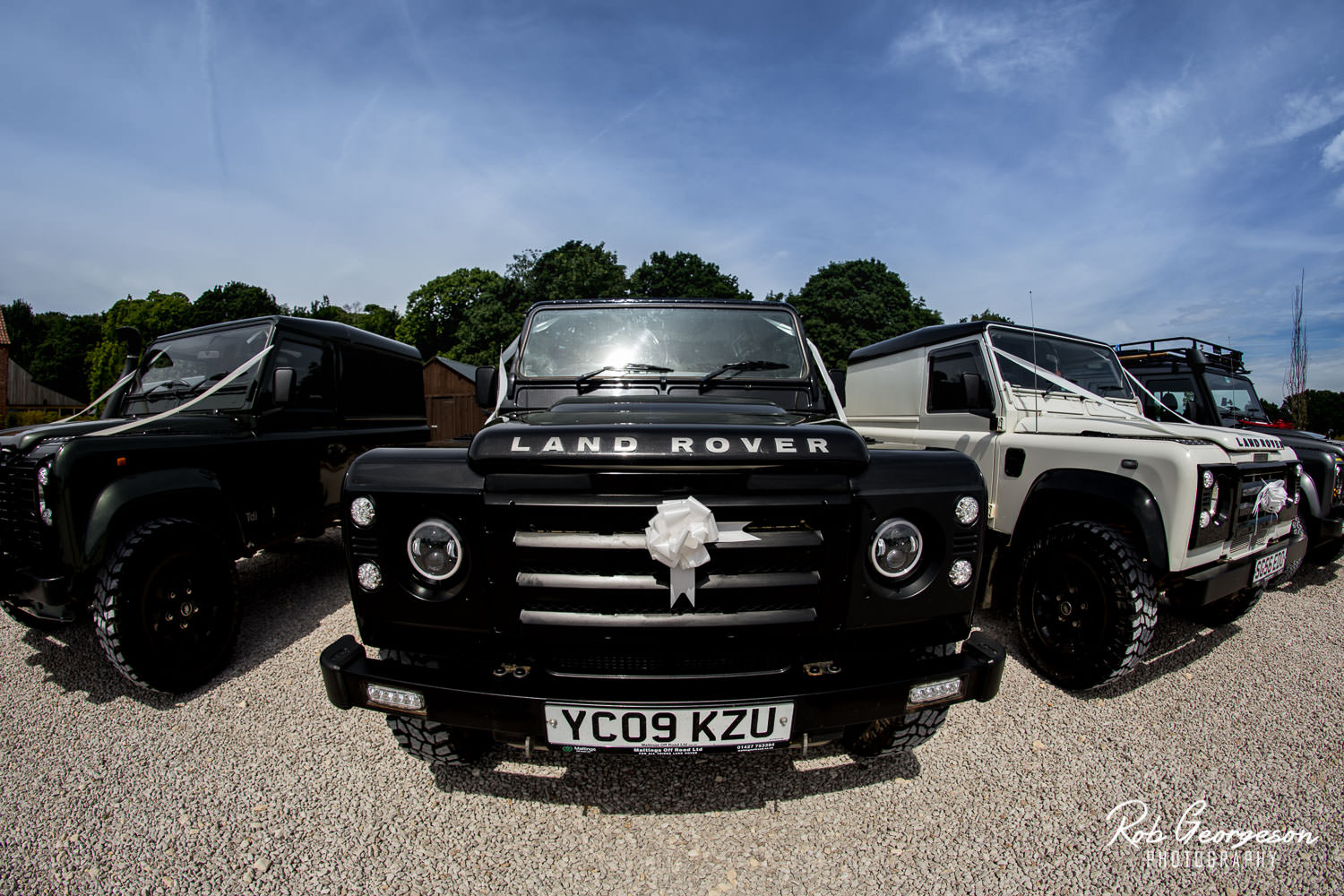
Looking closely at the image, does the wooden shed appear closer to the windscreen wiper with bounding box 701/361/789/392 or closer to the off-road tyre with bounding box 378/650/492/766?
the windscreen wiper with bounding box 701/361/789/392

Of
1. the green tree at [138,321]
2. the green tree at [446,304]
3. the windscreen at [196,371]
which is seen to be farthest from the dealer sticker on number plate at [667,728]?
the green tree at [138,321]

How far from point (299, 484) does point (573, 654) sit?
143 inches

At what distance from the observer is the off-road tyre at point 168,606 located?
291 cm

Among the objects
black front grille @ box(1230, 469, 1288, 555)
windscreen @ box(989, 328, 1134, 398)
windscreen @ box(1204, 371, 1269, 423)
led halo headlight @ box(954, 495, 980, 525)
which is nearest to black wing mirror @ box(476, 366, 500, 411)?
led halo headlight @ box(954, 495, 980, 525)

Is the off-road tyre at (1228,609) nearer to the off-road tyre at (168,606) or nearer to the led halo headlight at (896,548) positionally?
the led halo headlight at (896,548)

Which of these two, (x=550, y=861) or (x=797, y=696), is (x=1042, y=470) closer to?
(x=797, y=696)

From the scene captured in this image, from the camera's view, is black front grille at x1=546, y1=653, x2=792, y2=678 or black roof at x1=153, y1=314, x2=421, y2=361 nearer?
black front grille at x1=546, y1=653, x2=792, y2=678

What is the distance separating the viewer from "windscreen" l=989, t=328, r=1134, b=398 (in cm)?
427

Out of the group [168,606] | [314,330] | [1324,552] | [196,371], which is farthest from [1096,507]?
[196,371]

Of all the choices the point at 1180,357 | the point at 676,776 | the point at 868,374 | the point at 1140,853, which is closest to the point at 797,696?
the point at 676,776

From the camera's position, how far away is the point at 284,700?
308 cm

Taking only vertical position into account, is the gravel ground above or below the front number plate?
below

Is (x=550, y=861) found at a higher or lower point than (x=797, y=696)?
lower

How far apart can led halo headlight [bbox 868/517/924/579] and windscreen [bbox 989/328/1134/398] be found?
299 cm
